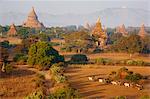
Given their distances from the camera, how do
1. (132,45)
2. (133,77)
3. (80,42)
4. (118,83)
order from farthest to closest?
(80,42), (132,45), (133,77), (118,83)

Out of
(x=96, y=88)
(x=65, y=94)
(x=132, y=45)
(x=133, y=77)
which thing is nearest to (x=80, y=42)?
(x=132, y=45)

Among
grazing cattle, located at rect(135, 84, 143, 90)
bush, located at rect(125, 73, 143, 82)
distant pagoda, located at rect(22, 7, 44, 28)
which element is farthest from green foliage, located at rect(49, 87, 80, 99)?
distant pagoda, located at rect(22, 7, 44, 28)

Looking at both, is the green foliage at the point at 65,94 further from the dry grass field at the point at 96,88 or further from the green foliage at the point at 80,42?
the green foliage at the point at 80,42

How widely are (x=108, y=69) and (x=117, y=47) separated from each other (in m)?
17.6

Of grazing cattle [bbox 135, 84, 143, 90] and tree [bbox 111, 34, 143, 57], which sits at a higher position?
tree [bbox 111, 34, 143, 57]

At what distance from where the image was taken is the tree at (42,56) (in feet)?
99.6

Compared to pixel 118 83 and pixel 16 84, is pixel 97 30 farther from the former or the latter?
pixel 16 84

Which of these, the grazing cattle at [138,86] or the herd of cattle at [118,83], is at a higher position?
the herd of cattle at [118,83]

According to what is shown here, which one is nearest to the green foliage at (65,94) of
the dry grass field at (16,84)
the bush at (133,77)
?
the dry grass field at (16,84)

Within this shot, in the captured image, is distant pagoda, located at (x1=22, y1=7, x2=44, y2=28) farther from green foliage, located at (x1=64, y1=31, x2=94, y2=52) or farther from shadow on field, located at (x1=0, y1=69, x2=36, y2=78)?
shadow on field, located at (x1=0, y1=69, x2=36, y2=78)

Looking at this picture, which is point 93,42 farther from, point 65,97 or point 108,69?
point 65,97

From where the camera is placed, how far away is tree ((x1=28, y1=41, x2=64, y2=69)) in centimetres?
3036

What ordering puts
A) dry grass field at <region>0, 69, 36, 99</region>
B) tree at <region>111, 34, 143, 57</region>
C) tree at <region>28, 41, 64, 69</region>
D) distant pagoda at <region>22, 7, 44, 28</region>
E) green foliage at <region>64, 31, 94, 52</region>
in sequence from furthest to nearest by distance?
1. distant pagoda at <region>22, 7, 44, 28</region>
2. green foliage at <region>64, 31, 94, 52</region>
3. tree at <region>111, 34, 143, 57</region>
4. tree at <region>28, 41, 64, 69</region>
5. dry grass field at <region>0, 69, 36, 99</region>

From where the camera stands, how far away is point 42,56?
30.9 metres
